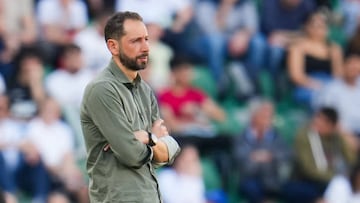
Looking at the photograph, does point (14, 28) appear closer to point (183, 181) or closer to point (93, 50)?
point (93, 50)

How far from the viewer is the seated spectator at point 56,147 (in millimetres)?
9703

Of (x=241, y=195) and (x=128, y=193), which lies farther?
(x=241, y=195)

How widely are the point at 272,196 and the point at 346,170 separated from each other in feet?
3.20

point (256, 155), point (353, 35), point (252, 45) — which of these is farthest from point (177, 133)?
point (353, 35)

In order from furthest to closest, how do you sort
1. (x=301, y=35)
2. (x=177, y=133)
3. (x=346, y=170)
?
(x=301, y=35), (x=346, y=170), (x=177, y=133)

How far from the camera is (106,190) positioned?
5348mm

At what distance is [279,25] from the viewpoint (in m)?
12.4

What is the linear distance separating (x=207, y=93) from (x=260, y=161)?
1112mm

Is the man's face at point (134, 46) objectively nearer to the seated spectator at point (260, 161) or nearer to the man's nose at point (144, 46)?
the man's nose at point (144, 46)

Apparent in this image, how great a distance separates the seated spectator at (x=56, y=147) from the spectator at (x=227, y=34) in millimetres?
2261

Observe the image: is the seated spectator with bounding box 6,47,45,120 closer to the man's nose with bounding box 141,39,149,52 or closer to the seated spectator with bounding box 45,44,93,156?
the seated spectator with bounding box 45,44,93,156

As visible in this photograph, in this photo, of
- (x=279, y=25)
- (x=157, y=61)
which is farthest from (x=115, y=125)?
(x=279, y=25)

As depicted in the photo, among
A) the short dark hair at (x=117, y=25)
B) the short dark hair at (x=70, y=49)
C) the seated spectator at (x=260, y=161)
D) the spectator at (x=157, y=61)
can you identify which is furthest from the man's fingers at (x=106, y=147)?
the seated spectator at (x=260, y=161)

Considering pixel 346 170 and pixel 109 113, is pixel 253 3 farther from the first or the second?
pixel 109 113
